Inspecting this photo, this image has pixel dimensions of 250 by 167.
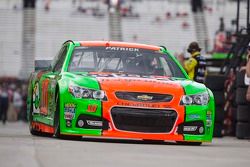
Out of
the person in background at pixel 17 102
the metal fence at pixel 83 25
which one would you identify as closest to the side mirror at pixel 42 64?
the person in background at pixel 17 102

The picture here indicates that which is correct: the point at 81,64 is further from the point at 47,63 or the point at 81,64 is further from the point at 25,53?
the point at 25,53

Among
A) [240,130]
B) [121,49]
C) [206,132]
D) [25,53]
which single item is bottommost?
[25,53]

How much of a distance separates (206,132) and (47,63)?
10.6 feet

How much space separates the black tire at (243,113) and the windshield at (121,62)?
4.39 metres

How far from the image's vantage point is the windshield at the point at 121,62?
43.0 feet

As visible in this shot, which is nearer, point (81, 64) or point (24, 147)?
point (24, 147)

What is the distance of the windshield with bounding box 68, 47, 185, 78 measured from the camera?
1312 centimetres

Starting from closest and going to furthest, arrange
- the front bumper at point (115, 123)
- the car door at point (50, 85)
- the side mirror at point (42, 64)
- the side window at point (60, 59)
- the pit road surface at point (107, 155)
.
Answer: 1. the pit road surface at point (107, 155)
2. the front bumper at point (115, 123)
3. the car door at point (50, 85)
4. the side window at point (60, 59)
5. the side mirror at point (42, 64)

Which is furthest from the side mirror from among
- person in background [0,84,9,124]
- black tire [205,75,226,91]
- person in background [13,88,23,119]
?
person in background [13,88,23,119]

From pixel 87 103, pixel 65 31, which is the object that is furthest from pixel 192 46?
pixel 65 31

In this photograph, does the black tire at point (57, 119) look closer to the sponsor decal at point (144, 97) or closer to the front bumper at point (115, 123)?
the front bumper at point (115, 123)

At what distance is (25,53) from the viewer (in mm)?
55125

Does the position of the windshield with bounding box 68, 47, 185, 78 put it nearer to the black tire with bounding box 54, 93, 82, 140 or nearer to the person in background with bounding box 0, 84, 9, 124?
the black tire with bounding box 54, 93, 82, 140

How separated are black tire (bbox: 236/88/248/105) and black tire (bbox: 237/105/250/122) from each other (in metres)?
0.07
